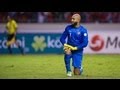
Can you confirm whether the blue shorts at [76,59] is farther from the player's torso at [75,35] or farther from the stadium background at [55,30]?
the stadium background at [55,30]

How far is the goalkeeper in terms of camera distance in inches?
315

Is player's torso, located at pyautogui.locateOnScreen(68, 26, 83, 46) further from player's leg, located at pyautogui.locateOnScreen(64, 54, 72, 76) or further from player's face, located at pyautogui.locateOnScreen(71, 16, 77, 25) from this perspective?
player's leg, located at pyautogui.locateOnScreen(64, 54, 72, 76)

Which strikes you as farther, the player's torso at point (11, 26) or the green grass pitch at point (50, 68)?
the player's torso at point (11, 26)

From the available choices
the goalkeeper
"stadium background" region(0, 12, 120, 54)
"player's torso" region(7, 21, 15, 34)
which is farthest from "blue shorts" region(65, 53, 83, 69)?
"player's torso" region(7, 21, 15, 34)

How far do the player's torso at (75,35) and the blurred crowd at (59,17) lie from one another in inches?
6.1

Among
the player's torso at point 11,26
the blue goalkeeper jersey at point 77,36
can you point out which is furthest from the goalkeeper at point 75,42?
the player's torso at point 11,26

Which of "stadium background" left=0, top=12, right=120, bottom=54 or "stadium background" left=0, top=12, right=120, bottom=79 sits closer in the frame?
"stadium background" left=0, top=12, right=120, bottom=79

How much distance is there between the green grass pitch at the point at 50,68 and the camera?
26.0ft

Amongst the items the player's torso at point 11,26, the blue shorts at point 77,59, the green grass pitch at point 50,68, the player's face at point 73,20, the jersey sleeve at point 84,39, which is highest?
the player's face at point 73,20

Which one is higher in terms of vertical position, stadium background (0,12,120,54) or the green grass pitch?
stadium background (0,12,120,54)

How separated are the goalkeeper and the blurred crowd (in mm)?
129
